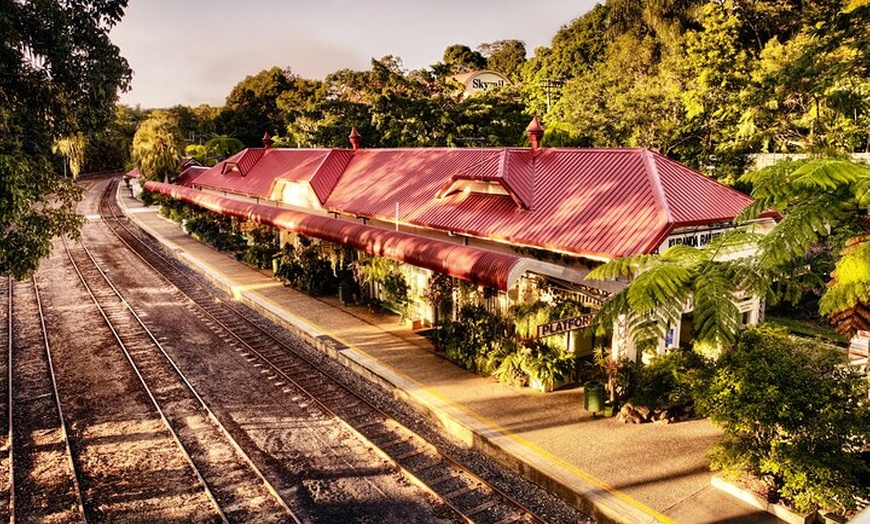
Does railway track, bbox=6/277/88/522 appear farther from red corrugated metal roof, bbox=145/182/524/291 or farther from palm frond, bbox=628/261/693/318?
palm frond, bbox=628/261/693/318

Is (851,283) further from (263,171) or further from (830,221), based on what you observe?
(263,171)

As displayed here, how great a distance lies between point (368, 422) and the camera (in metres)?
12.4

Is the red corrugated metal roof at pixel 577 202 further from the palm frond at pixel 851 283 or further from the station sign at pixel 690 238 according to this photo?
the palm frond at pixel 851 283

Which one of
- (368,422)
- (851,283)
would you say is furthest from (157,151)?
(851,283)

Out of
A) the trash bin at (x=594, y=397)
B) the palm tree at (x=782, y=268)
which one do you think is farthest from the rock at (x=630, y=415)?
the palm tree at (x=782, y=268)

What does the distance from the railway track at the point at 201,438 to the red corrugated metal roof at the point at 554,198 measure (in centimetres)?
748

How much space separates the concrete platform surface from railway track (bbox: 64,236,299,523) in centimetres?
376

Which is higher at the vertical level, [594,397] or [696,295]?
[696,295]

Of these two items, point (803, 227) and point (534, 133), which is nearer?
point (803, 227)

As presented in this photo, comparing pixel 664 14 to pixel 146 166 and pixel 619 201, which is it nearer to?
pixel 619 201

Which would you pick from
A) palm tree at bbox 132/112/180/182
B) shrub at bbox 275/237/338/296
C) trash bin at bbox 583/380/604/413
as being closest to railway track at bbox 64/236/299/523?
shrub at bbox 275/237/338/296

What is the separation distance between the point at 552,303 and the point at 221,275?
16.9 metres

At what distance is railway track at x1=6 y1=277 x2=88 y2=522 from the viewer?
376 inches

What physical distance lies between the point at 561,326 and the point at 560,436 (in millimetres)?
2170
